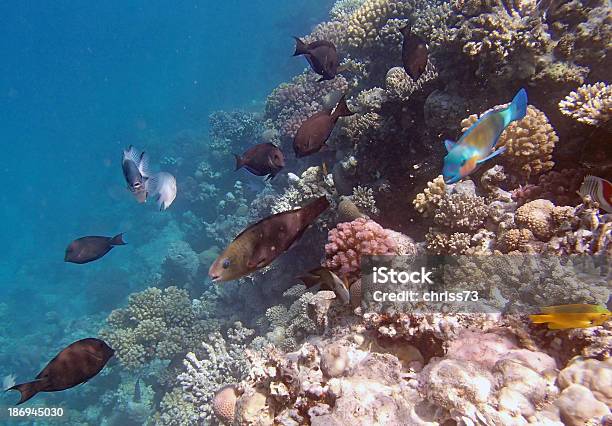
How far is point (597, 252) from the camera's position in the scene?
2992 millimetres

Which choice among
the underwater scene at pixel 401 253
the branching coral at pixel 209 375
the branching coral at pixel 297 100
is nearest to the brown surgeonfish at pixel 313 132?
the underwater scene at pixel 401 253

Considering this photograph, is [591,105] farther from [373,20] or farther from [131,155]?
[373,20]

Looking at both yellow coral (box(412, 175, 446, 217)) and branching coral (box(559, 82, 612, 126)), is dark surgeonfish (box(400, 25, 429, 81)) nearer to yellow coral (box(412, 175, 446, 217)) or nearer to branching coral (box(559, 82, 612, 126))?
yellow coral (box(412, 175, 446, 217))

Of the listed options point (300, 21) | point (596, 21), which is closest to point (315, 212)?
point (596, 21)

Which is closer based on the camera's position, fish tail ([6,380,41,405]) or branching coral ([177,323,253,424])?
fish tail ([6,380,41,405])

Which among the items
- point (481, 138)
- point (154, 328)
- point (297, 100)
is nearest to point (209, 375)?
point (154, 328)

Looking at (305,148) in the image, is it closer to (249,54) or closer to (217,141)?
(217,141)

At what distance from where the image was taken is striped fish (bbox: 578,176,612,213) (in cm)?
300

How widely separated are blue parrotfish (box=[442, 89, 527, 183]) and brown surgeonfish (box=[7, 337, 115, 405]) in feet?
10.8

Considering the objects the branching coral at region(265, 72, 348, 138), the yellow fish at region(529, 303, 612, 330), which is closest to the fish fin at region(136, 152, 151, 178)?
the yellow fish at region(529, 303, 612, 330)

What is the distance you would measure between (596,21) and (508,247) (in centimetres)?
338

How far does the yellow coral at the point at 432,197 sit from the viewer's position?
4367 millimetres

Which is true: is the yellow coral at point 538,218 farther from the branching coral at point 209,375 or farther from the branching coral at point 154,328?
the branching coral at point 154,328

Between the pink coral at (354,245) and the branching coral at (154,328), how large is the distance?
18.7ft
